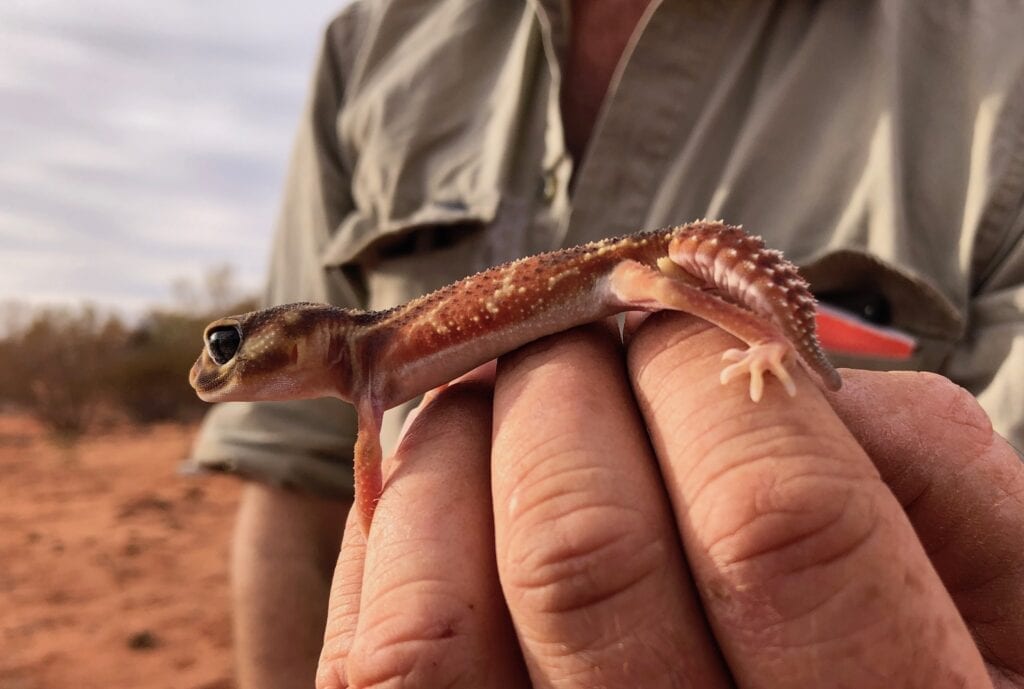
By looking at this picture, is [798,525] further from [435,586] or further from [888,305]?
[888,305]

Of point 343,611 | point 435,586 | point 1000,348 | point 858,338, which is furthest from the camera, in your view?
point 858,338

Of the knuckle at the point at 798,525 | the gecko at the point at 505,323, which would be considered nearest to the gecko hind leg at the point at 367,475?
the gecko at the point at 505,323

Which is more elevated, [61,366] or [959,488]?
[959,488]

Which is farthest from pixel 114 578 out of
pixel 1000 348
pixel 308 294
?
pixel 1000 348

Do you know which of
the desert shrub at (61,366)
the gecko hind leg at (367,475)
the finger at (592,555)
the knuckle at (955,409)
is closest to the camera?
the finger at (592,555)

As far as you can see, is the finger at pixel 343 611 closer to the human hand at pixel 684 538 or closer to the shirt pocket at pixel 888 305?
the human hand at pixel 684 538

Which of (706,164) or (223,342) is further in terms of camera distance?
(706,164)
